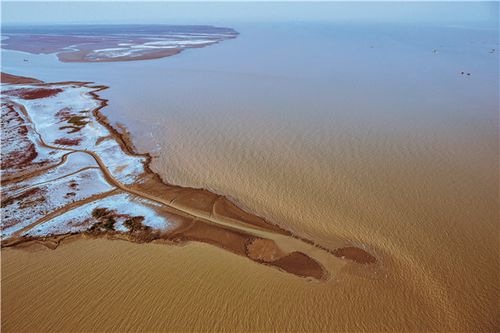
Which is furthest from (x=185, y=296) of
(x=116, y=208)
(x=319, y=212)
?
(x=319, y=212)

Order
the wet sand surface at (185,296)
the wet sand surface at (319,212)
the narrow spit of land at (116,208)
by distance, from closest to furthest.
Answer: the wet sand surface at (185,296) < the wet sand surface at (319,212) < the narrow spit of land at (116,208)

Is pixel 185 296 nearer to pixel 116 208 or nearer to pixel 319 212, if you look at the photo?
pixel 116 208

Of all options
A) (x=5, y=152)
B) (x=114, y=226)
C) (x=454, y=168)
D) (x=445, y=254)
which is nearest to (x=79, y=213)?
(x=114, y=226)

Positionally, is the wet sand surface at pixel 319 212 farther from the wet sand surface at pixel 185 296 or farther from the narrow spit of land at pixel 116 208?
the narrow spit of land at pixel 116 208

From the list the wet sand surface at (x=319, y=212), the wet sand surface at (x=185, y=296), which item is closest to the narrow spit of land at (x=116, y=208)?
the wet sand surface at (x=319, y=212)

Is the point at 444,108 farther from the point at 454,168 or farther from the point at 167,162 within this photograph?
the point at 167,162

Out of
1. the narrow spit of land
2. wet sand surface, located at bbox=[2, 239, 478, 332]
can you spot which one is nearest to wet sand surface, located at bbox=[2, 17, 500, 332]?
wet sand surface, located at bbox=[2, 239, 478, 332]

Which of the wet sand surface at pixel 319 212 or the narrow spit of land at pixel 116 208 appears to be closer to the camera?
the wet sand surface at pixel 319 212

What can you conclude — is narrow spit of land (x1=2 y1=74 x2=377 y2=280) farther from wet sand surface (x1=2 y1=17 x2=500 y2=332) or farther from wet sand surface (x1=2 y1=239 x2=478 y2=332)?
wet sand surface (x1=2 y1=239 x2=478 y2=332)
